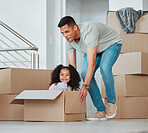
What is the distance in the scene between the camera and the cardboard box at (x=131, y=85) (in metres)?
2.77

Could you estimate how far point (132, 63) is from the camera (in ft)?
9.09

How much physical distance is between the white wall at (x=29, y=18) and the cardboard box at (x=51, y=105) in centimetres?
174

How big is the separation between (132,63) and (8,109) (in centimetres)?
113

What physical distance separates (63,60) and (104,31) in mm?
1801

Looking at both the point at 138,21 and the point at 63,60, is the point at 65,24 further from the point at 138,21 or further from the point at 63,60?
the point at 63,60

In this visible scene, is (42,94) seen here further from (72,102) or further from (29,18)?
(29,18)

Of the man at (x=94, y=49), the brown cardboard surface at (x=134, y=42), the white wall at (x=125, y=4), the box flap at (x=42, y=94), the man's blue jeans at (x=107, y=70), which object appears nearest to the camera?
the box flap at (x=42, y=94)

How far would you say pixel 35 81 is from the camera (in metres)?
2.59

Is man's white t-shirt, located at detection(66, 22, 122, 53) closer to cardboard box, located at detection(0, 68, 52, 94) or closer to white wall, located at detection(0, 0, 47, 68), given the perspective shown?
cardboard box, located at detection(0, 68, 52, 94)

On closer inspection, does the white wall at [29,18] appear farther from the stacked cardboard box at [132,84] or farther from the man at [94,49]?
→ the man at [94,49]

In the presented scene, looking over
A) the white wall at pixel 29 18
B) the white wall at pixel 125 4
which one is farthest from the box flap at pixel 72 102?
the white wall at pixel 125 4

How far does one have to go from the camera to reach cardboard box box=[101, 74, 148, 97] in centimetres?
277

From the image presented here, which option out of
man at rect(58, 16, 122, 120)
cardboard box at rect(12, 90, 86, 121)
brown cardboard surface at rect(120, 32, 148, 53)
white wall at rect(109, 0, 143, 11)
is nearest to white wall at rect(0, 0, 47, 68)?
white wall at rect(109, 0, 143, 11)

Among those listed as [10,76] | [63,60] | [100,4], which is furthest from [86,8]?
[10,76]
